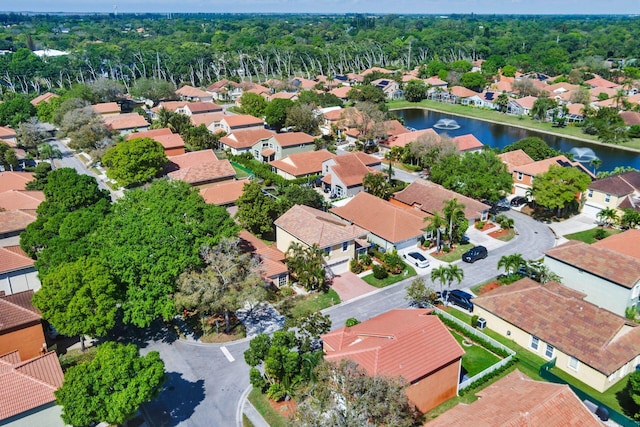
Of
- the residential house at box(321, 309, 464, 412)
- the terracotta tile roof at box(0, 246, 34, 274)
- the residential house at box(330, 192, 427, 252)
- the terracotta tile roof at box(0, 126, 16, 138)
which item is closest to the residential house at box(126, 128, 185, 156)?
the terracotta tile roof at box(0, 126, 16, 138)

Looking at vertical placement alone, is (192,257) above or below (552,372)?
above

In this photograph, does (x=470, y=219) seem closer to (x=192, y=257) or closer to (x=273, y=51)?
(x=192, y=257)

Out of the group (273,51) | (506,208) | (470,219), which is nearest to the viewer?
(470,219)

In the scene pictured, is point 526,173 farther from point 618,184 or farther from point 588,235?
point 588,235

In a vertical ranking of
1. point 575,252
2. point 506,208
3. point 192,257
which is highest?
point 192,257

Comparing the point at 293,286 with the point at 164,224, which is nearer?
the point at 164,224

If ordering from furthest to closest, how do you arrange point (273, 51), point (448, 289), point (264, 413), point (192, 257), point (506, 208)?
point (273, 51) → point (506, 208) → point (448, 289) → point (192, 257) → point (264, 413)

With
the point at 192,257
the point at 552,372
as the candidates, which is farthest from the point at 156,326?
the point at 552,372
